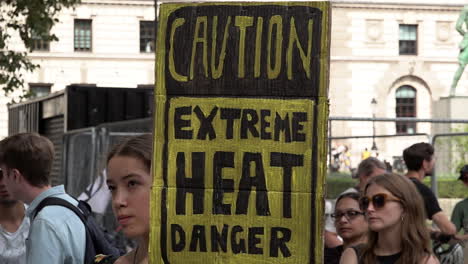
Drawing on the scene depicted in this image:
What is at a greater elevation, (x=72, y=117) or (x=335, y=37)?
(x=335, y=37)

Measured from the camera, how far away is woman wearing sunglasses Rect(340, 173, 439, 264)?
14.3ft

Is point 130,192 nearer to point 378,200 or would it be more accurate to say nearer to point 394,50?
point 378,200

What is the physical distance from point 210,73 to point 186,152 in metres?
0.24

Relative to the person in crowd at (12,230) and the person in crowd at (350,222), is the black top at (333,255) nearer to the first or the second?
the person in crowd at (350,222)

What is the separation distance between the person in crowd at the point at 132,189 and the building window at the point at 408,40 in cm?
5699

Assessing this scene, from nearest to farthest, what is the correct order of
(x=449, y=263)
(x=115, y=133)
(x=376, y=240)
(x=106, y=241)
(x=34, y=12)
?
(x=106, y=241) → (x=376, y=240) → (x=449, y=263) → (x=115, y=133) → (x=34, y=12)

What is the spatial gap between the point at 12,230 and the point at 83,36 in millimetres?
52739

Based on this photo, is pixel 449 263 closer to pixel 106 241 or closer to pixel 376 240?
pixel 376 240

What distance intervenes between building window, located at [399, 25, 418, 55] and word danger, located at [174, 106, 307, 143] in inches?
2244

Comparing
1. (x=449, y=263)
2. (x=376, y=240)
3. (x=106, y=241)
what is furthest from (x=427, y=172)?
(x=106, y=241)

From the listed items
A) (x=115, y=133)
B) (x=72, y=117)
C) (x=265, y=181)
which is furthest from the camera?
(x=72, y=117)

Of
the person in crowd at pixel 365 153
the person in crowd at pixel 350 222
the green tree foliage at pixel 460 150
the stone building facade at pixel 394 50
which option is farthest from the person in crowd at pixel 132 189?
the stone building facade at pixel 394 50

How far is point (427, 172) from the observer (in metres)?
7.52

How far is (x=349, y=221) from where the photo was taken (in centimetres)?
531
